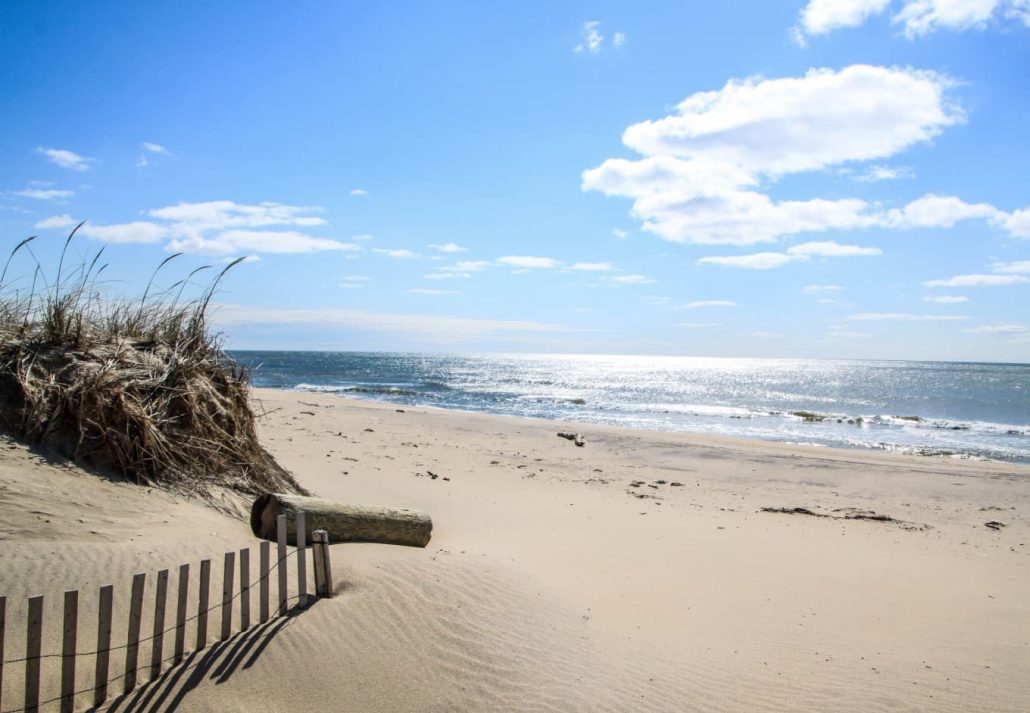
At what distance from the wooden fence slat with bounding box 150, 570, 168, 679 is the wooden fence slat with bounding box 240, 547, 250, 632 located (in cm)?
57

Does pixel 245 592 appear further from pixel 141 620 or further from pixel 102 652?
pixel 102 652

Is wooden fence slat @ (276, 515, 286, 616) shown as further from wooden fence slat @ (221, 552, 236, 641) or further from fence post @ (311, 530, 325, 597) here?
wooden fence slat @ (221, 552, 236, 641)

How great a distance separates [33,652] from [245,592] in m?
1.32

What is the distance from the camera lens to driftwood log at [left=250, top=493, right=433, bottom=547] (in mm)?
6289

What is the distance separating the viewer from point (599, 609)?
19.5 ft

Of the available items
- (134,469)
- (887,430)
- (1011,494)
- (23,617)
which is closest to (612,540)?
(134,469)

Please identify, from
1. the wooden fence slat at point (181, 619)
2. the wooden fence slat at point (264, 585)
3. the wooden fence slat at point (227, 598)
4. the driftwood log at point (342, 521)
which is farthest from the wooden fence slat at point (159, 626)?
the driftwood log at point (342, 521)

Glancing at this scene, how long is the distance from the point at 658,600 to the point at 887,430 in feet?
86.6

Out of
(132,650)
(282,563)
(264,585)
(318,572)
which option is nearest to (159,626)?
(132,650)

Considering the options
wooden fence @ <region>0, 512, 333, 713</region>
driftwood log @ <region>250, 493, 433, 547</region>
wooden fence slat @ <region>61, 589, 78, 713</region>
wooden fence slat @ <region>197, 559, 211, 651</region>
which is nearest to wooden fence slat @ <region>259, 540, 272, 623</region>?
wooden fence @ <region>0, 512, 333, 713</region>

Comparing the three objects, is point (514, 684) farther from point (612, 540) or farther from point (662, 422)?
point (662, 422)

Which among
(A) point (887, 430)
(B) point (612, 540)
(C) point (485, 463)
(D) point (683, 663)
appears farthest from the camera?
(A) point (887, 430)

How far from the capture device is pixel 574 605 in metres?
5.88

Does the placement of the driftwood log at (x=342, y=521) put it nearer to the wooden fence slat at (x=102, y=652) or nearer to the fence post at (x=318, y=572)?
the fence post at (x=318, y=572)
